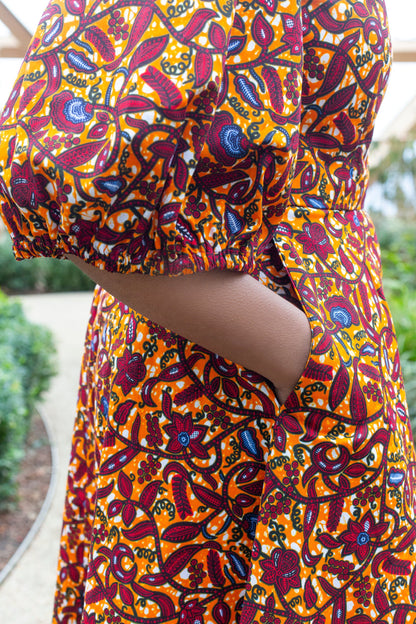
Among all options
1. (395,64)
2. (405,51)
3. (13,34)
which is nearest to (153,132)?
(13,34)

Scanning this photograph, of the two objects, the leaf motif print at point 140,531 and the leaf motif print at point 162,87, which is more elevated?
the leaf motif print at point 162,87

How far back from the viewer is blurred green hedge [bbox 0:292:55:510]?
2879 mm

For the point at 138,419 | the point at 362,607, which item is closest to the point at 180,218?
the point at 138,419

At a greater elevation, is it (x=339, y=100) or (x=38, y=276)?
(x=38, y=276)

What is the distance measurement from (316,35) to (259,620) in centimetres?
90

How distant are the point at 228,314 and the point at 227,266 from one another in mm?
64

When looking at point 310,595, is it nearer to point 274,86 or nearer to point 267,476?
point 267,476

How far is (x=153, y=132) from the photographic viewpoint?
2.00 ft

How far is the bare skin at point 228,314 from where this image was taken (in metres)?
0.69

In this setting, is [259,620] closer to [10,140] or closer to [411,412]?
[10,140]

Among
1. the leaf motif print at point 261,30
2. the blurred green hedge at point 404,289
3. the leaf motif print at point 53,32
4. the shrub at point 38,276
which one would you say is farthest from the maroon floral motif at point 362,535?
the shrub at point 38,276

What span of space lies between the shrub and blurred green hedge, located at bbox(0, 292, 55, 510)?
24.2ft

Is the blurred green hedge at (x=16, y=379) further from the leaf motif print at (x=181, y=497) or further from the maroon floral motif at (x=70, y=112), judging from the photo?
the maroon floral motif at (x=70, y=112)

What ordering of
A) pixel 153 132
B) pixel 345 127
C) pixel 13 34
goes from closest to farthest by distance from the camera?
pixel 153 132
pixel 345 127
pixel 13 34
